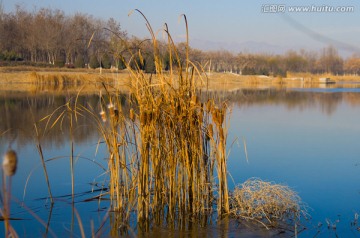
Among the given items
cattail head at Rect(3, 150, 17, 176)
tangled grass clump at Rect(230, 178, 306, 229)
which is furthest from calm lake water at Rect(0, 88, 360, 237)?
cattail head at Rect(3, 150, 17, 176)

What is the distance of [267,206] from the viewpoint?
140 inches

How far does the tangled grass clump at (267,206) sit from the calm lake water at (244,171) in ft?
0.49

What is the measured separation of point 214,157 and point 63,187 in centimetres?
169

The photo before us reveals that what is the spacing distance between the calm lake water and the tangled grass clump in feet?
0.49

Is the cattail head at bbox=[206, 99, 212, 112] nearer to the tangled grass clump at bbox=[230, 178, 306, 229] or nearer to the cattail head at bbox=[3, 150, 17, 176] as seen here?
the tangled grass clump at bbox=[230, 178, 306, 229]

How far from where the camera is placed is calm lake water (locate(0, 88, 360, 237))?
11.2 feet

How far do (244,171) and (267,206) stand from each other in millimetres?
1574

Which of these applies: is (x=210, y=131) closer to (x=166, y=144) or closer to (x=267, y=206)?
(x=166, y=144)

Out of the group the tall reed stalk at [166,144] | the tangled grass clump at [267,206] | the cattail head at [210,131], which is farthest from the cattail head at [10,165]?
the tangled grass clump at [267,206]

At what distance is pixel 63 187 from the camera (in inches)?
171

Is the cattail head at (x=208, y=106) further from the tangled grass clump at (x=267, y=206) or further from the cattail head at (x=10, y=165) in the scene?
the cattail head at (x=10, y=165)

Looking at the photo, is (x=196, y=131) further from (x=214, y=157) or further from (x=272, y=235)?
(x=272, y=235)

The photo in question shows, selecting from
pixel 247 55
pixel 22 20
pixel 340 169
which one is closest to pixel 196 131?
pixel 340 169

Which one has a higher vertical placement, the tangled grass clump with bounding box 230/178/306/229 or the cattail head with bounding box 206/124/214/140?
the cattail head with bounding box 206/124/214/140
